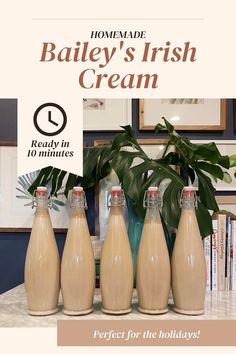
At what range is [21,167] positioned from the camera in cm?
64

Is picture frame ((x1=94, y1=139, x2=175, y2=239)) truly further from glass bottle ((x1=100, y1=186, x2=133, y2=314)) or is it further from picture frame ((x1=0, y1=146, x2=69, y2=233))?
glass bottle ((x1=100, y1=186, x2=133, y2=314))

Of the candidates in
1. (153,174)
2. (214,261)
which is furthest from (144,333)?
(214,261)

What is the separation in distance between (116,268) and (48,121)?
314 mm

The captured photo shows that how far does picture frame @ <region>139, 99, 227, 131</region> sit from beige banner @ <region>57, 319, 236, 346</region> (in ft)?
2.36

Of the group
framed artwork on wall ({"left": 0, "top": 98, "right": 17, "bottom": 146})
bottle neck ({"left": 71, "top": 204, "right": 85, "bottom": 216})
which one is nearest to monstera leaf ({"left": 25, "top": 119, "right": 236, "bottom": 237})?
bottle neck ({"left": 71, "top": 204, "right": 85, "bottom": 216})

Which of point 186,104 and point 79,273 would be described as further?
point 186,104

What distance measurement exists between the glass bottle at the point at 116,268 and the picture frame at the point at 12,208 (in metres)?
0.52

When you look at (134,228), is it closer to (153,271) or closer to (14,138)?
(153,271)

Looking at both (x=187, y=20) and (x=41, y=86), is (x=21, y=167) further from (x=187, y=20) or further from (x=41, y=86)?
(x=187, y=20)

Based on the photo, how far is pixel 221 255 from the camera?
1.12 metres

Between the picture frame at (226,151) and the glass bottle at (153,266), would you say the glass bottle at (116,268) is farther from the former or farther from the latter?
the picture frame at (226,151)

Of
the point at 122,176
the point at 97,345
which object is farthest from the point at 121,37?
the point at 97,345

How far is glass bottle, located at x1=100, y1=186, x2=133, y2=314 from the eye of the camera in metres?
0.78

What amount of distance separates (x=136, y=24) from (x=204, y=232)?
46cm
